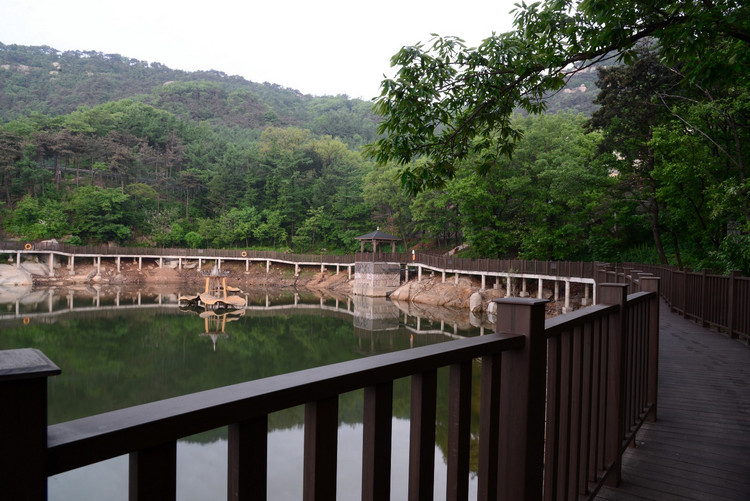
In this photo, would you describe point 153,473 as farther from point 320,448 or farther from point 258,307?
point 258,307

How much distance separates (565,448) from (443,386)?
11.8m

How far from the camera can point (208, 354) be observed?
62.3ft

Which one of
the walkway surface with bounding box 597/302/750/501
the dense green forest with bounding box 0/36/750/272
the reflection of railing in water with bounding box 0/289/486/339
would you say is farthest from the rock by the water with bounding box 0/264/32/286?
the walkway surface with bounding box 597/302/750/501

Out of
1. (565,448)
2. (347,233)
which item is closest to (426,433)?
(565,448)

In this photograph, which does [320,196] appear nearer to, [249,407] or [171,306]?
[171,306]

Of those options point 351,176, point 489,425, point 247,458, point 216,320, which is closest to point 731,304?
point 489,425

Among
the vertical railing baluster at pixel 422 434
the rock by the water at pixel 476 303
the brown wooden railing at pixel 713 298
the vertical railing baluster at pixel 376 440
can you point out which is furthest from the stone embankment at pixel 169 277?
the vertical railing baluster at pixel 376 440

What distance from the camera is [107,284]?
1655 inches

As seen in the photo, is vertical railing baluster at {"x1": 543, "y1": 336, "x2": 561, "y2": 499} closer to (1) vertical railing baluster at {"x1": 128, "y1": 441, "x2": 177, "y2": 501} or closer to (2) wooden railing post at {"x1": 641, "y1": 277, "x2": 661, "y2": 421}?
(1) vertical railing baluster at {"x1": 128, "y1": 441, "x2": 177, "y2": 501}

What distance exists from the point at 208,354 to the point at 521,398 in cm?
1897

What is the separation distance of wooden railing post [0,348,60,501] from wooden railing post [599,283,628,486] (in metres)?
2.82

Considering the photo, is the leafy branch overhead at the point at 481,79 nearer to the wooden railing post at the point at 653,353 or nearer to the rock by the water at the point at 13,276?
the wooden railing post at the point at 653,353

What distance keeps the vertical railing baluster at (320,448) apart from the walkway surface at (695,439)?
7.90ft

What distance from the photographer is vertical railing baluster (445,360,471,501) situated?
1476 millimetres
